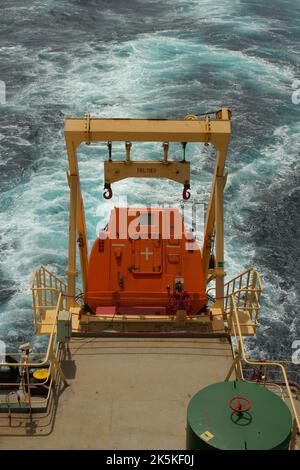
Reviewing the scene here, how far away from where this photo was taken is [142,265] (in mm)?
12852

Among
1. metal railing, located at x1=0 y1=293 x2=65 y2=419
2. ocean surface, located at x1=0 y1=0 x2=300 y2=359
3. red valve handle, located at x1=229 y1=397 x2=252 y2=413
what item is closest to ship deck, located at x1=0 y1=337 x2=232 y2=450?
metal railing, located at x1=0 y1=293 x2=65 y2=419

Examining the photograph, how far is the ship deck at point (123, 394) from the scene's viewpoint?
28.9 feet

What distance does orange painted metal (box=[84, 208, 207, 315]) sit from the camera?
12656 millimetres

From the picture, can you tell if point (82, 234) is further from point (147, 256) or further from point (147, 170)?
point (147, 170)

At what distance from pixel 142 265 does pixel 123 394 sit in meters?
3.76

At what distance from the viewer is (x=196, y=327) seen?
11914mm

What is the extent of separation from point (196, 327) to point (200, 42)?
2900 cm

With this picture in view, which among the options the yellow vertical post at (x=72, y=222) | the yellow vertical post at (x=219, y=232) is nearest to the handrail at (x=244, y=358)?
the yellow vertical post at (x=219, y=232)

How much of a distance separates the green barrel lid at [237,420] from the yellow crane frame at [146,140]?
479cm

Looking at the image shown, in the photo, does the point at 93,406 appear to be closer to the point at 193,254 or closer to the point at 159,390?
the point at 159,390

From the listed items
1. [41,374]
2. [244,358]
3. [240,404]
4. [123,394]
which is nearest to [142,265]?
[123,394]

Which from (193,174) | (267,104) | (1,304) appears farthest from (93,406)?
(267,104)

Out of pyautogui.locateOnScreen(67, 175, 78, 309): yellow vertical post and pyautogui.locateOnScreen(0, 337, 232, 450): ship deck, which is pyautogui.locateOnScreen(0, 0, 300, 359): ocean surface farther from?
pyautogui.locateOnScreen(0, 337, 232, 450): ship deck

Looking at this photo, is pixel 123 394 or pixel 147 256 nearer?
pixel 123 394
